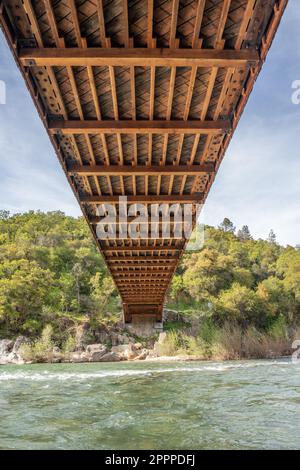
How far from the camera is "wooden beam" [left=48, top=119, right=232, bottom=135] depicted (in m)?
8.86

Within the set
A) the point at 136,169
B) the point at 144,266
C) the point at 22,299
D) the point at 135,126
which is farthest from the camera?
the point at 22,299

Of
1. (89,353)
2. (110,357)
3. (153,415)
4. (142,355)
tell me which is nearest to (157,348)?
(142,355)

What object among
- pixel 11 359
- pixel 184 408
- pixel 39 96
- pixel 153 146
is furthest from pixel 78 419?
pixel 11 359

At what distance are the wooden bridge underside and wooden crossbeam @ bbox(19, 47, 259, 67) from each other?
15 millimetres

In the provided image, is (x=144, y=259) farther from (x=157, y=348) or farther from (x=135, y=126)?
(x=157, y=348)

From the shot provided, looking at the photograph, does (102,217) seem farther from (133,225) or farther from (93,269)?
(93,269)

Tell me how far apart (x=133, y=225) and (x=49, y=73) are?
968cm

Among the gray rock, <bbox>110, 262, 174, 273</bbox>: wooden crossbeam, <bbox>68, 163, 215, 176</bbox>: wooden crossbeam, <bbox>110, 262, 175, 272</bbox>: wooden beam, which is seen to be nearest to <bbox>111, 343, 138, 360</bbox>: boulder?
the gray rock

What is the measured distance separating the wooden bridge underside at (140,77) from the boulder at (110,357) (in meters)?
33.0

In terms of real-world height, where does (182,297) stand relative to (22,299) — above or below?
above

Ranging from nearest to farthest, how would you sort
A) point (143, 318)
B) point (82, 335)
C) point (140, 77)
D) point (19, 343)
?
point (140, 77)
point (143, 318)
point (19, 343)
point (82, 335)

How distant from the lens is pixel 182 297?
60969 millimetres

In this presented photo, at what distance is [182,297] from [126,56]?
5598cm

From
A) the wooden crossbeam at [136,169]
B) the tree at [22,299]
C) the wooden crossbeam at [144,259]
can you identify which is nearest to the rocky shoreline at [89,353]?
the tree at [22,299]
